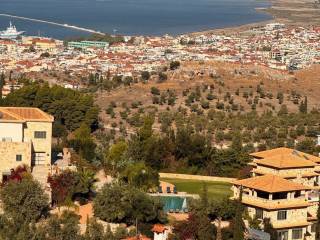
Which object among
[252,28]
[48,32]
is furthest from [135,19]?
[252,28]

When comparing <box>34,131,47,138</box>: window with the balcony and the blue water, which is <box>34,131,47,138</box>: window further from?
the blue water

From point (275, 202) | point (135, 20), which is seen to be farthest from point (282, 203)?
point (135, 20)

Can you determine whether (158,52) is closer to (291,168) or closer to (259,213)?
(291,168)

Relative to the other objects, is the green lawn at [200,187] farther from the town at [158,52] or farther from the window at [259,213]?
the town at [158,52]

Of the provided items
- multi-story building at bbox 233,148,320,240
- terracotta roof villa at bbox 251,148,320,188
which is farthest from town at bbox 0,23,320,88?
multi-story building at bbox 233,148,320,240

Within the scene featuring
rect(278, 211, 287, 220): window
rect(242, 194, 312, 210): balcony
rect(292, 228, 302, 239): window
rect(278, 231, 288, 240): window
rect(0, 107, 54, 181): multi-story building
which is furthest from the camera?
rect(0, 107, 54, 181): multi-story building

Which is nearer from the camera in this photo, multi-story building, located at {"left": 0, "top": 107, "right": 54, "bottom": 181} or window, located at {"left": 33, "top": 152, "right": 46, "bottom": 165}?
multi-story building, located at {"left": 0, "top": 107, "right": 54, "bottom": 181}

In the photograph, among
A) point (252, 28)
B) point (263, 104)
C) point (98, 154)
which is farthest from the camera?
point (252, 28)

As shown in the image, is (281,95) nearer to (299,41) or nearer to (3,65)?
(3,65)
